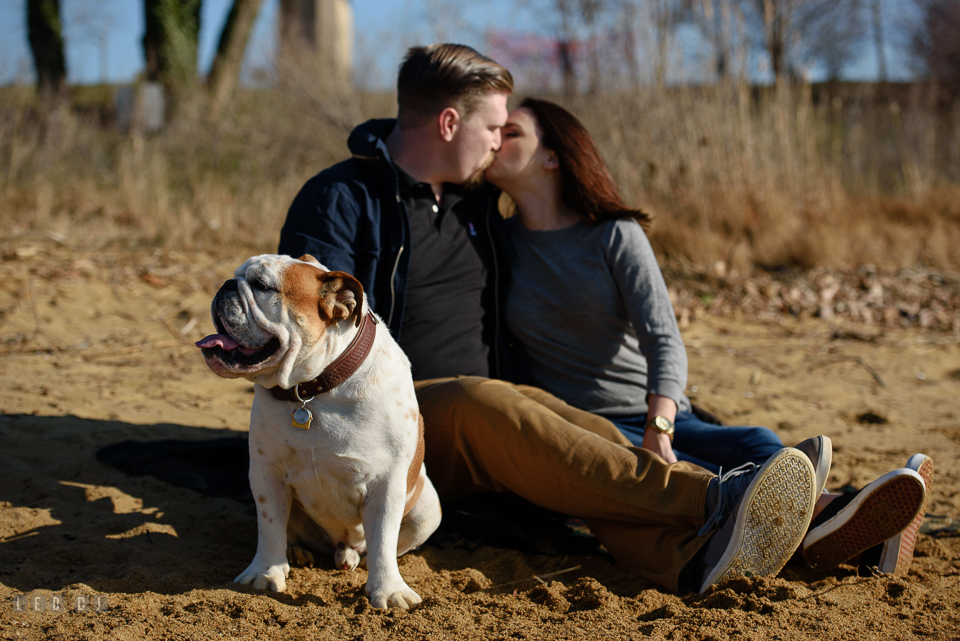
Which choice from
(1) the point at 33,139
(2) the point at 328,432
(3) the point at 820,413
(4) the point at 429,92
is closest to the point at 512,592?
(2) the point at 328,432

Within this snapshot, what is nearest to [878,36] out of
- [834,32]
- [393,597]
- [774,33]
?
[834,32]

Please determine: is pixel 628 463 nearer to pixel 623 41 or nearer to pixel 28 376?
pixel 28 376

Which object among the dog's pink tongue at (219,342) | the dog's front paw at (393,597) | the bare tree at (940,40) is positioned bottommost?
the dog's front paw at (393,597)

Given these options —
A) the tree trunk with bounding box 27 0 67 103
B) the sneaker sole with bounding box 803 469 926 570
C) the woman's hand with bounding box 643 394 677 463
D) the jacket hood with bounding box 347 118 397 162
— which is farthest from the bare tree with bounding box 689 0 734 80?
the tree trunk with bounding box 27 0 67 103

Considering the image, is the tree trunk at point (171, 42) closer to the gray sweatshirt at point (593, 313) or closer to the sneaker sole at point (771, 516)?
the gray sweatshirt at point (593, 313)

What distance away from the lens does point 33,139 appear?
8555mm

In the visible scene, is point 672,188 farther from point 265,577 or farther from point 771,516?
point 265,577

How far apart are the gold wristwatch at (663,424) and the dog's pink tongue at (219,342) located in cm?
154

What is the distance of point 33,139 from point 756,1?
32.4 ft

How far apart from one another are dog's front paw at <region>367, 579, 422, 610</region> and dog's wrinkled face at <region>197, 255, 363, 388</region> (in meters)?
0.66

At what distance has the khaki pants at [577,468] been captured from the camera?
249cm

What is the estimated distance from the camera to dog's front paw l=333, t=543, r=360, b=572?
8.27ft

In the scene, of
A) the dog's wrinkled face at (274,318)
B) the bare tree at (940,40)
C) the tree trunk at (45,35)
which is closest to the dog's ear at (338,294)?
the dog's wrinkled face at (274,318)

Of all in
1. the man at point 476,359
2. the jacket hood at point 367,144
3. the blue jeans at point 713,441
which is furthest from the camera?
the jacket hood at point 367,144
